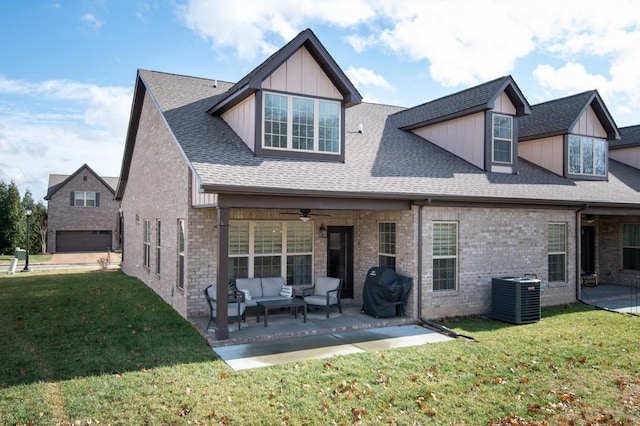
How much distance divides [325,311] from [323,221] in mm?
2570

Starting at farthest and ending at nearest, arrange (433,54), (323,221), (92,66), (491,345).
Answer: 1. (433,54)
2. (92,66)
3. (323,221)
4. (491,345)

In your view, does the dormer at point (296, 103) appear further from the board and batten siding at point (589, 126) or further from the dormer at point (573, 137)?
the board and batten siding at point (589, 126)

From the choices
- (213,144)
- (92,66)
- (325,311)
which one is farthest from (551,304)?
(92,66)

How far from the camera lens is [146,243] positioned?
661 inches

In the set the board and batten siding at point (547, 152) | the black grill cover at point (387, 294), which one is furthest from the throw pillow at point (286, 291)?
the board and batten siding at point (547, 152)

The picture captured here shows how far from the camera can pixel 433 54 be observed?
16203mm

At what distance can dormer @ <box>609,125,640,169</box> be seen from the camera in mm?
20281

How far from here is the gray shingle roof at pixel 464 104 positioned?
14.0 meters

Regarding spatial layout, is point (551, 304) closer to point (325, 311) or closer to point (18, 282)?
point (325, 311)

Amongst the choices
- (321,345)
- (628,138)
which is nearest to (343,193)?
(321,345)

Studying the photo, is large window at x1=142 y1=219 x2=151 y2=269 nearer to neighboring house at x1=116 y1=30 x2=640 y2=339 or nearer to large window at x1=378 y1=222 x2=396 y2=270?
neighboring house at x1=116 y1=30 x2=640 y2=339

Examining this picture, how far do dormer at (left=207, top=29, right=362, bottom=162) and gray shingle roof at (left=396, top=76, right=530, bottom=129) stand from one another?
4203 millimetres

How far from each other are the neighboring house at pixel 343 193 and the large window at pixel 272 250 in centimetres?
3

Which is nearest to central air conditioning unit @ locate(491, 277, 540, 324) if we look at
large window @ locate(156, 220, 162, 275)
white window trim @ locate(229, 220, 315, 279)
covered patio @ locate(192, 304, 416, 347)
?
covered patio @ locate(192, 304, 416, 347)
